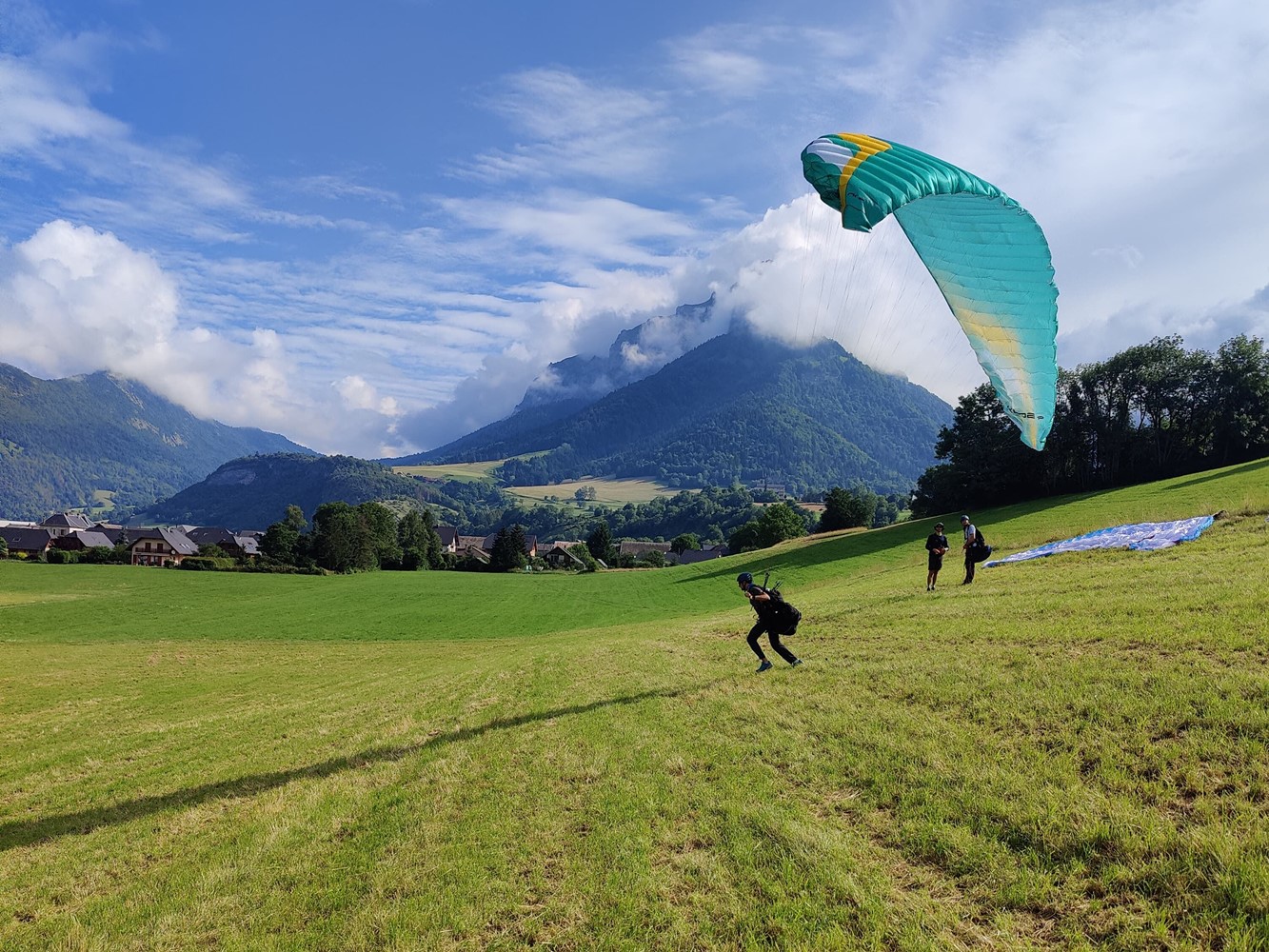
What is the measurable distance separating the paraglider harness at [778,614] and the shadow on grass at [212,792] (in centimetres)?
345

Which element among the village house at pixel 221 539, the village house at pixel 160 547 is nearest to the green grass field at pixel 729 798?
the village house at pixel 160 547

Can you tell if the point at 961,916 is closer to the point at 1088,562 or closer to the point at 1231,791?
the point at 1231,791

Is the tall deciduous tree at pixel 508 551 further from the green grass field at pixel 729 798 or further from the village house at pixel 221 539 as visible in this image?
the green grass field at pixel 729 798

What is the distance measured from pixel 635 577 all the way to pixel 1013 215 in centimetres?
5804

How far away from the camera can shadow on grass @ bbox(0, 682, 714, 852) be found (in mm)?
9477

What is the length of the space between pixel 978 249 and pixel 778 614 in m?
9.97

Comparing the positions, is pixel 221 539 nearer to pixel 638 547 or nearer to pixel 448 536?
pixel 448 536

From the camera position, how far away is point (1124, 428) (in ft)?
229

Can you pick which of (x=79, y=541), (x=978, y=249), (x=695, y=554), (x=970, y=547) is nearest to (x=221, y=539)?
(x=79, y=541)

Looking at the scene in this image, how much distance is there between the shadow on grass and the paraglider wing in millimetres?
11936

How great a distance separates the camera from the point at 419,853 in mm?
7074

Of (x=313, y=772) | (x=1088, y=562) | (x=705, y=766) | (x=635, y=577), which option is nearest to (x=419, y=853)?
(x=705, y=766)

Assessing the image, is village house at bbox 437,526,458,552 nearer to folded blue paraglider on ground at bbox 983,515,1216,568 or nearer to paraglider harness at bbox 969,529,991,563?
folded blue paraglider on ground at bbox 983,515,1216,568

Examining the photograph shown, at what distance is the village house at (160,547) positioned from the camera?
346ft
